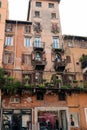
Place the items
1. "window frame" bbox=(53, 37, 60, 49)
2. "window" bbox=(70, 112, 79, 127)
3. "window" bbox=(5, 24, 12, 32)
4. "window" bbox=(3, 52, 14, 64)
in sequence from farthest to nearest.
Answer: "window frame" bbox=(53, 37, 60, 49) < "window" bbox=(5, 24, 12, 32) < "window" bbox=(3, 52, 14, 64) < "window" bbox=(70, 112, 79, 127)

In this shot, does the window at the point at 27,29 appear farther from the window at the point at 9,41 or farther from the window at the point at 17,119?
the window at the point at 17,119

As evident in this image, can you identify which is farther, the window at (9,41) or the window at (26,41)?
the window at (26,41)

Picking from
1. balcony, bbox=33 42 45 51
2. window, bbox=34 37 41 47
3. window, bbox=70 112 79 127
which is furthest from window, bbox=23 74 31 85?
window, bbox=70 112 79 127

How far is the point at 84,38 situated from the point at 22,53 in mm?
11267

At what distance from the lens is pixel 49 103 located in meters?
26.9

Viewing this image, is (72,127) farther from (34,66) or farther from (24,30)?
(24,30)

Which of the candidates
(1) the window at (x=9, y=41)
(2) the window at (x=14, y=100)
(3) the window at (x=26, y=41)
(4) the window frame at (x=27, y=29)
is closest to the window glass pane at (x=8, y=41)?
(1) the window at (x=9, y=41)

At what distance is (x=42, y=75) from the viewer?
2916cm

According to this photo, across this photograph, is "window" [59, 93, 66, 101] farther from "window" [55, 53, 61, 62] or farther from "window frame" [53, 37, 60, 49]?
"window frame" [53, 37, 60, 49]

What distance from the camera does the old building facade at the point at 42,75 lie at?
85.1ft

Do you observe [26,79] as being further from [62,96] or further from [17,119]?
[62,96]

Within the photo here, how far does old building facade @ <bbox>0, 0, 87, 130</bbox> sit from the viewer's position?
25953 mm

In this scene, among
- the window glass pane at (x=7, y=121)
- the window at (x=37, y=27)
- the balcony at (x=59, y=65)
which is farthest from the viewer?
the window at (x=37, y=27)

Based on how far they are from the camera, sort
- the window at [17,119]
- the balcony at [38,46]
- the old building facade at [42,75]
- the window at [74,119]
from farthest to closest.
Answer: the balcony at [38,46], the window at [74,119], the old building facade at [42,75], the window at [17,119]
